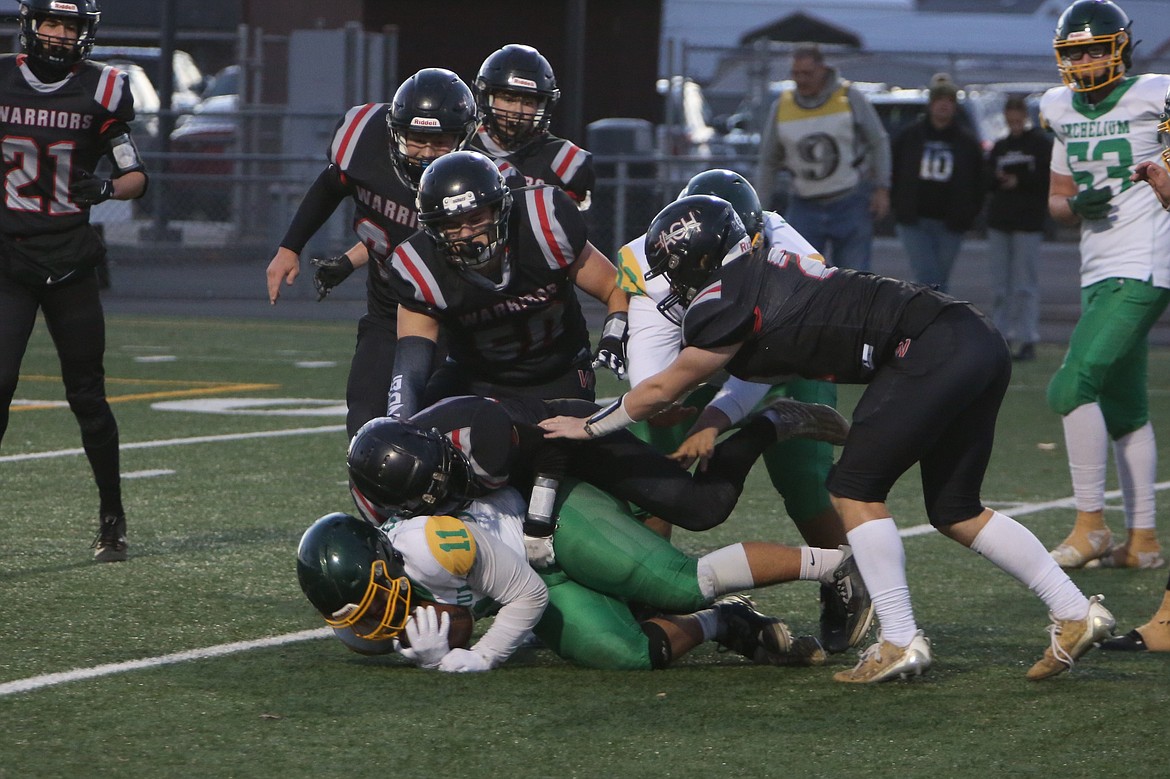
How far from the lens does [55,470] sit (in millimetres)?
7672

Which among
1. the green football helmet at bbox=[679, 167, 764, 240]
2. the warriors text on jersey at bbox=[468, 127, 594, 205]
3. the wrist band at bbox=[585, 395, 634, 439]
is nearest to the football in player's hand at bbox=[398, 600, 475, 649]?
the wrist band at bbox=[585, 395, 634, 439]

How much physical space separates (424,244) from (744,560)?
1.19m

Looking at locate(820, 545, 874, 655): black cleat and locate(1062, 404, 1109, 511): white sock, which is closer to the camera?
locate(820, 545, 874, 655): black cleat

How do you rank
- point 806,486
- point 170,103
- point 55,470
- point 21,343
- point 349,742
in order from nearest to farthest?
point 349,742 → point 806,486 → point 21,343 → point 55,470 → point 170,103

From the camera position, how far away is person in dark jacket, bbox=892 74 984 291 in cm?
1199

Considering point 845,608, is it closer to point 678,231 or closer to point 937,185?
point 678,231

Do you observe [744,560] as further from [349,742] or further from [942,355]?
[349,742]

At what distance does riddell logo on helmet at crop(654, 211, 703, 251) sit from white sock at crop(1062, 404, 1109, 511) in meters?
2.30

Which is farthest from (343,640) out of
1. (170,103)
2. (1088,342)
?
(170,103)

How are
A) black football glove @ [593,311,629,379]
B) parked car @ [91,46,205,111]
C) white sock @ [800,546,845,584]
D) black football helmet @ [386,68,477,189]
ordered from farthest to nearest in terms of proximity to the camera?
1. parked car @ [91,46,205,111]
2. black football helmet @ [386,68,477,189]
3. black football glove @ [593,311,629,379]
4. white sock @ [800,546,845,584]

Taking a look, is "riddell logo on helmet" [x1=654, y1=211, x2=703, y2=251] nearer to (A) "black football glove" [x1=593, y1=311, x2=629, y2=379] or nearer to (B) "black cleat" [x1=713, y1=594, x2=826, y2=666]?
(A) "black football glove" [x1=593, y1=311, x2=629, y2=379]

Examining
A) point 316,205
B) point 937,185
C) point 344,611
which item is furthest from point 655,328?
point 937,185

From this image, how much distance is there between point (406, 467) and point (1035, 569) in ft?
4.99

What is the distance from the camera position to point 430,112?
522 centimetres
